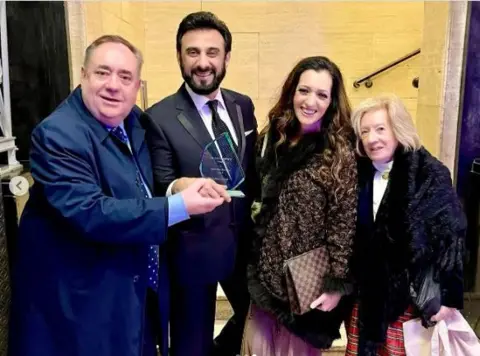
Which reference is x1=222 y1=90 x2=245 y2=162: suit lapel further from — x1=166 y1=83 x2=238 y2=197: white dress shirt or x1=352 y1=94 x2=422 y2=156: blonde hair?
x1=352 y1=94 x2=422 y2=156: blonde hair

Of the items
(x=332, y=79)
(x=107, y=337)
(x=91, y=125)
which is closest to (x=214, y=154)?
(x=91, y=125)

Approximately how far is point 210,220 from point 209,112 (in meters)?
0.41

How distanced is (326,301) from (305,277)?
122 millimetres

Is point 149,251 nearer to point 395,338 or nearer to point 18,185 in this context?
point 18,185

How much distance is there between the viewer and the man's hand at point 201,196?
131 centimetres

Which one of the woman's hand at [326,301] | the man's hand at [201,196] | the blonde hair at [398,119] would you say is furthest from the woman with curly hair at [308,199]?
the man's hand at [201,196]

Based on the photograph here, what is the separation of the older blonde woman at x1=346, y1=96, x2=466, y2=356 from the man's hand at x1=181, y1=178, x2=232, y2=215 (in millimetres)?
573

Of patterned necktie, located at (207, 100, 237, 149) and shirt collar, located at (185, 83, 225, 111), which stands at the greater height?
shirt collar, located at (185, 83, 225, 111)

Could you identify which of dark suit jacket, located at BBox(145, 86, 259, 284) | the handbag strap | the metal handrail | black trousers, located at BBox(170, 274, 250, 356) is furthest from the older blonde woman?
the metal handrail

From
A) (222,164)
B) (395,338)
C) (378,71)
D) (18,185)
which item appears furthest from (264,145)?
(378,71)

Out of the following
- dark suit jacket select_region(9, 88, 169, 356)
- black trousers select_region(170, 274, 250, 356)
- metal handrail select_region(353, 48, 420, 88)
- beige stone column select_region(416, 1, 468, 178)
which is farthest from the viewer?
metal handrail select_region(353, 48, 420, 88)

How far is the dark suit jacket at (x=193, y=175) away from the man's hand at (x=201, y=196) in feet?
0.87

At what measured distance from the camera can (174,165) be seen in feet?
5.27

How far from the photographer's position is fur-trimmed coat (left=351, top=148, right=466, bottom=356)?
1513 mm
